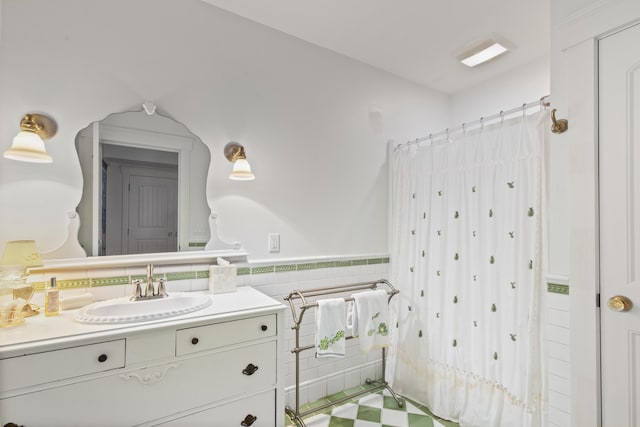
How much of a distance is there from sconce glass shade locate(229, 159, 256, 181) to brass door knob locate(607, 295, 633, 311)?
74.1 inches

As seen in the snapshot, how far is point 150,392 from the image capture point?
129cm

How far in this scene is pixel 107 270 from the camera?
5.32 ft

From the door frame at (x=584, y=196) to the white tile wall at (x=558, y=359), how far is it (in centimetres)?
4

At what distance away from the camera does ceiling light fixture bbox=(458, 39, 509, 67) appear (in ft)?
7.43

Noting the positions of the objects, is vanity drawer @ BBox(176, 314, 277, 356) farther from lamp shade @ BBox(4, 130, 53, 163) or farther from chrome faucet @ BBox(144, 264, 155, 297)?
lamp shade @ BBox(4, 130, 53, 163)

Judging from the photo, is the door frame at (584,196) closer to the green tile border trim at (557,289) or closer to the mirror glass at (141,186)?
the green tile border trim at (557,289)

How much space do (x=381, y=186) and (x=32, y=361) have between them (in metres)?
2.28

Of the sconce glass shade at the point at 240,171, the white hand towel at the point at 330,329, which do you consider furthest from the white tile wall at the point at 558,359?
the sconce glass shade at the point at 240,171

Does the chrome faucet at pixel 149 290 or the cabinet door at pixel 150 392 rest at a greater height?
the chrome faucet at pixel 149 290

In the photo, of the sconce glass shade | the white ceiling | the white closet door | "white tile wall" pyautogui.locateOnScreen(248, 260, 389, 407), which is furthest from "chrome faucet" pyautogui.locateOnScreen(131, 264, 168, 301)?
the white closet door

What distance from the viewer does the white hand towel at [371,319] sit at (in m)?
2.08

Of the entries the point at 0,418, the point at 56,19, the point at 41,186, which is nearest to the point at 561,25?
the point at 56,19

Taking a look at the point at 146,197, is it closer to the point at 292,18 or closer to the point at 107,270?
the point at 107,270

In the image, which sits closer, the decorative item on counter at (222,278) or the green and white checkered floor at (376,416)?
the decorative item on counter at (222,278)
